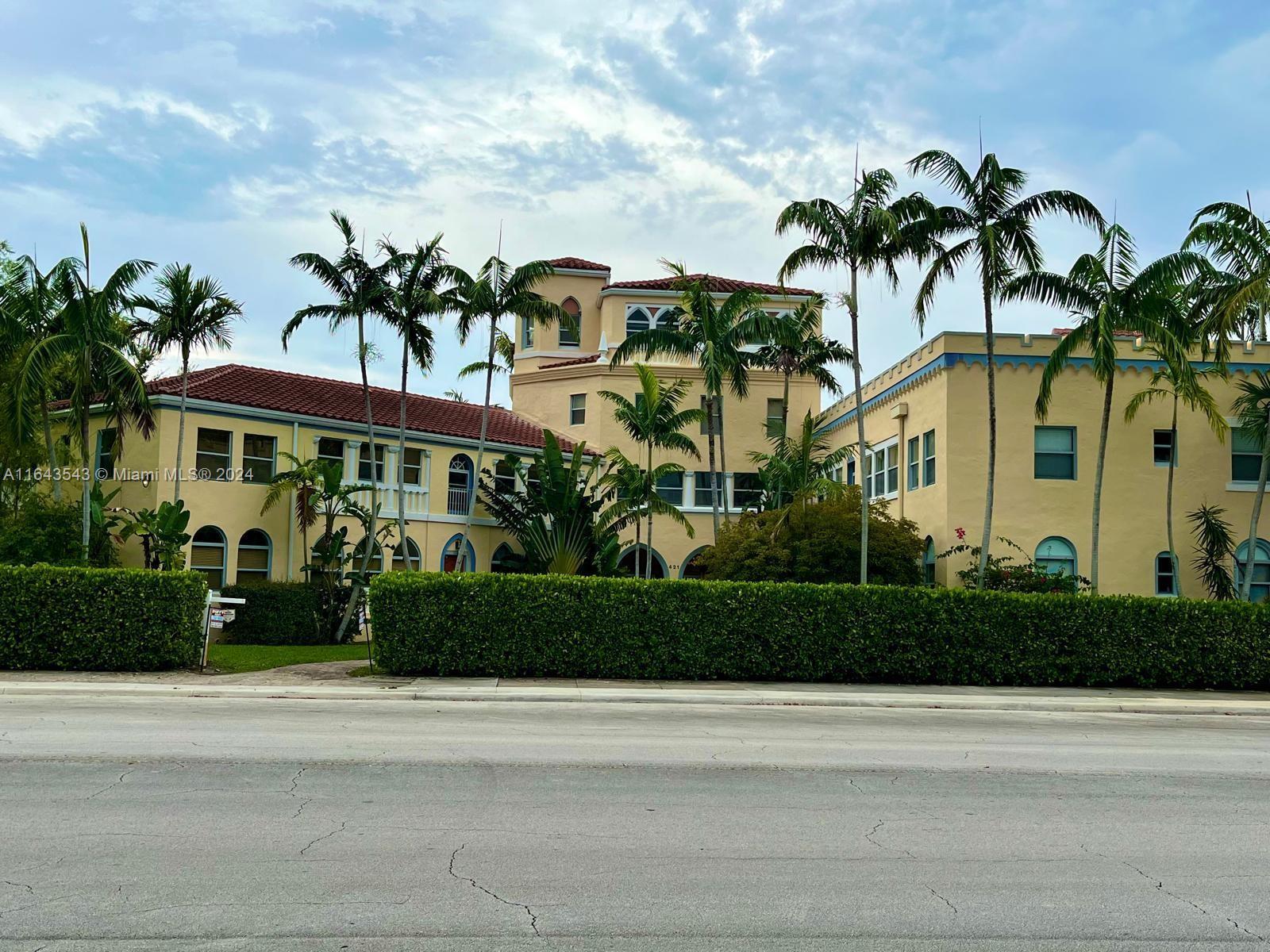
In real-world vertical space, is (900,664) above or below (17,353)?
below

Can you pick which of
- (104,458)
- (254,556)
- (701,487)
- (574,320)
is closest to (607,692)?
(254,556)

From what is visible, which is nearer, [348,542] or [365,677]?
[365,677]

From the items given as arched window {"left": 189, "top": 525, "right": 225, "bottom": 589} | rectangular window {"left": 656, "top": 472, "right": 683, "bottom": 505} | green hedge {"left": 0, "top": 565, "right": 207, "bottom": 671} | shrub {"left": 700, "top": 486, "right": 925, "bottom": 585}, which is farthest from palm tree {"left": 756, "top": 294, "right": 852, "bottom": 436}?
green hedge {"left": 0, "top": 565, "right": 207, "bottom": 671}

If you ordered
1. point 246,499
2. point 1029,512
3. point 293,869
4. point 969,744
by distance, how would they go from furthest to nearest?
point 246,499 < point 1029,512 < point 969,744 < point 293,869

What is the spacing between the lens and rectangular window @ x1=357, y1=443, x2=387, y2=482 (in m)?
34.8

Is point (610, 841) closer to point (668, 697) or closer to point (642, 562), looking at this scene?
point (668, 697)

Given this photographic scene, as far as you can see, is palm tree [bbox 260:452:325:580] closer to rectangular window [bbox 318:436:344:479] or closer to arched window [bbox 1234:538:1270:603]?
rectangular window [bbox 318:436:344:479]

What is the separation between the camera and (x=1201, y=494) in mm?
29312

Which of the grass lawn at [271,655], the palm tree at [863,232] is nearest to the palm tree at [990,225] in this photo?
the palm tree at [863,232]

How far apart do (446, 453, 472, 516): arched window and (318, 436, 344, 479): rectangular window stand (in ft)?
11.9

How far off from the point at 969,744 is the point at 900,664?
8.18 meters

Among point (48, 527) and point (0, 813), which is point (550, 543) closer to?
point (48, 527)

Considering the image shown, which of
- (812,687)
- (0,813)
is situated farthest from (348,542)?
(0,813)

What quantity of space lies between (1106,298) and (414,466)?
66.9 ft
